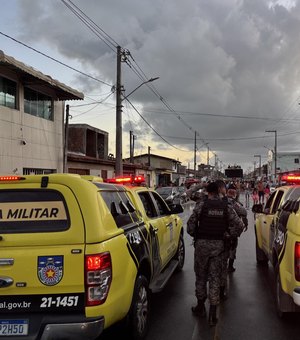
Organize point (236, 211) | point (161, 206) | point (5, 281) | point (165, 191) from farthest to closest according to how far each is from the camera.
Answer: point (165, 191)
point (236, 211)
point (161, 206)
point (5, 281)

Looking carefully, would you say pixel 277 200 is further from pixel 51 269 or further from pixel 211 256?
pixel 51 269

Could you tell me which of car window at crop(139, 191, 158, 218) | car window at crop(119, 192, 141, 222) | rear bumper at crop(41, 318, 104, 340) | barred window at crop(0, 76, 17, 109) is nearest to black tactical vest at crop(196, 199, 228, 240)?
car window at crop(119, 192, 141, 222)

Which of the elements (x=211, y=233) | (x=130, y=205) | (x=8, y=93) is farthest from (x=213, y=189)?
(x=8, y=93)

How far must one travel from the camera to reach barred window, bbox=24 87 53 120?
730 inches

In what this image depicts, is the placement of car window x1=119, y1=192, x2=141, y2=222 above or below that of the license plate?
above

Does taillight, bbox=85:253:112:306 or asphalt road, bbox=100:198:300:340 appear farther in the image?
asphalt road, bbox=100:198:300:340

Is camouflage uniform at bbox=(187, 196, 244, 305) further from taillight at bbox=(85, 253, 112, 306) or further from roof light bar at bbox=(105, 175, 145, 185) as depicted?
taillight at bbox=(85, 253, 112, 306)

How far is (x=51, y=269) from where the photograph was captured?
3.74 m

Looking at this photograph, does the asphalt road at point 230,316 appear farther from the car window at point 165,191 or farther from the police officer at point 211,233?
the car window at point 165,191

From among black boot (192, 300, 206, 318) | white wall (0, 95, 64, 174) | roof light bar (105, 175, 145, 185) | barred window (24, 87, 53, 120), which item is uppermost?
→ barred window (24, 87, 53, 120)

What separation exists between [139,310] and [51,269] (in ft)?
4.68

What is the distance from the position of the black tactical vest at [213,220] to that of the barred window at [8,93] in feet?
42.2

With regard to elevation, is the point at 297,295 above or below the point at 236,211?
below

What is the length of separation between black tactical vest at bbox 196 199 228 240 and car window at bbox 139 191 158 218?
3.33 feet
